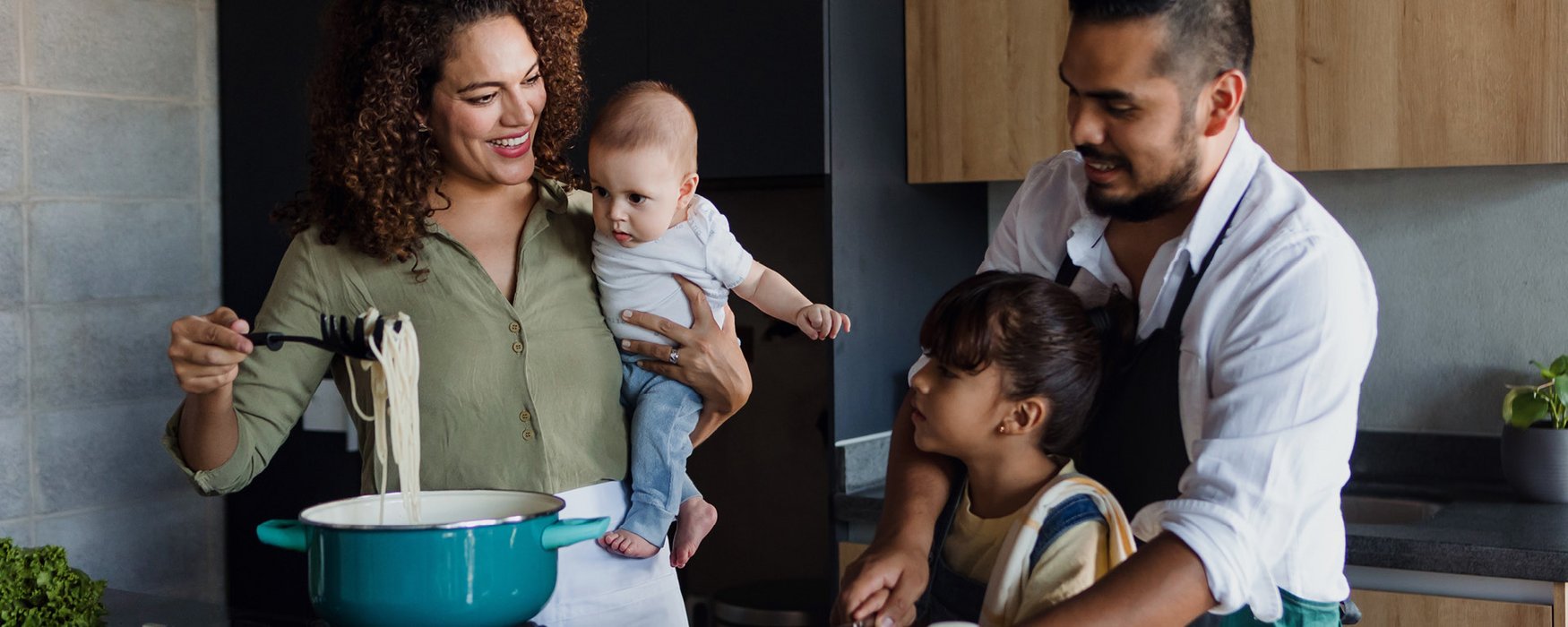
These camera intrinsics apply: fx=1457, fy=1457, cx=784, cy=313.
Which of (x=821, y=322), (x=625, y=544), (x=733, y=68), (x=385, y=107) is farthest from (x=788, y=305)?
(x=733, y=68)

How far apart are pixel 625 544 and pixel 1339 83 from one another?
146cm

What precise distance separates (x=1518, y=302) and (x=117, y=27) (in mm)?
2711

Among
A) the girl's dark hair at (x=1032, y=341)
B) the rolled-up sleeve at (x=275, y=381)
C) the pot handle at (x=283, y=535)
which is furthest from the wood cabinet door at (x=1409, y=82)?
the pot handle at (x=283, y=535)

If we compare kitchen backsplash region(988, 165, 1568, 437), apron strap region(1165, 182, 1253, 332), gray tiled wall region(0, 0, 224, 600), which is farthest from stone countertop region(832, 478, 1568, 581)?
gray tiled wall region(0, 0, 224, 600)

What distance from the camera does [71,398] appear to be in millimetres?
2895

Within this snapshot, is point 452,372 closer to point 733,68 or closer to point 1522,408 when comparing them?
point 733,68

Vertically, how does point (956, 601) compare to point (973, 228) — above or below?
below

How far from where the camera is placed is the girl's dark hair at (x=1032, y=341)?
1321 mm

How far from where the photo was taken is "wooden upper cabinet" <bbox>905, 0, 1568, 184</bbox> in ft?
7.21

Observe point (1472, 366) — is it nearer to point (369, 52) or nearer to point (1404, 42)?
point (1404, 42)

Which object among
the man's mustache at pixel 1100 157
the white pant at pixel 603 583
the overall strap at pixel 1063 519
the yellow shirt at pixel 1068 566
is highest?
the man's mustache at pixel 1100 157

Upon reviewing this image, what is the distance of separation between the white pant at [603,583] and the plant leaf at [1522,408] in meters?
1.47

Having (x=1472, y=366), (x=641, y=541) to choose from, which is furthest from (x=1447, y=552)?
(x=641, y=541)

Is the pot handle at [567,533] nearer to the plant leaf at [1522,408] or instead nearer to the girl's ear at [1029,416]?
the girl's ear at [1029,416]
